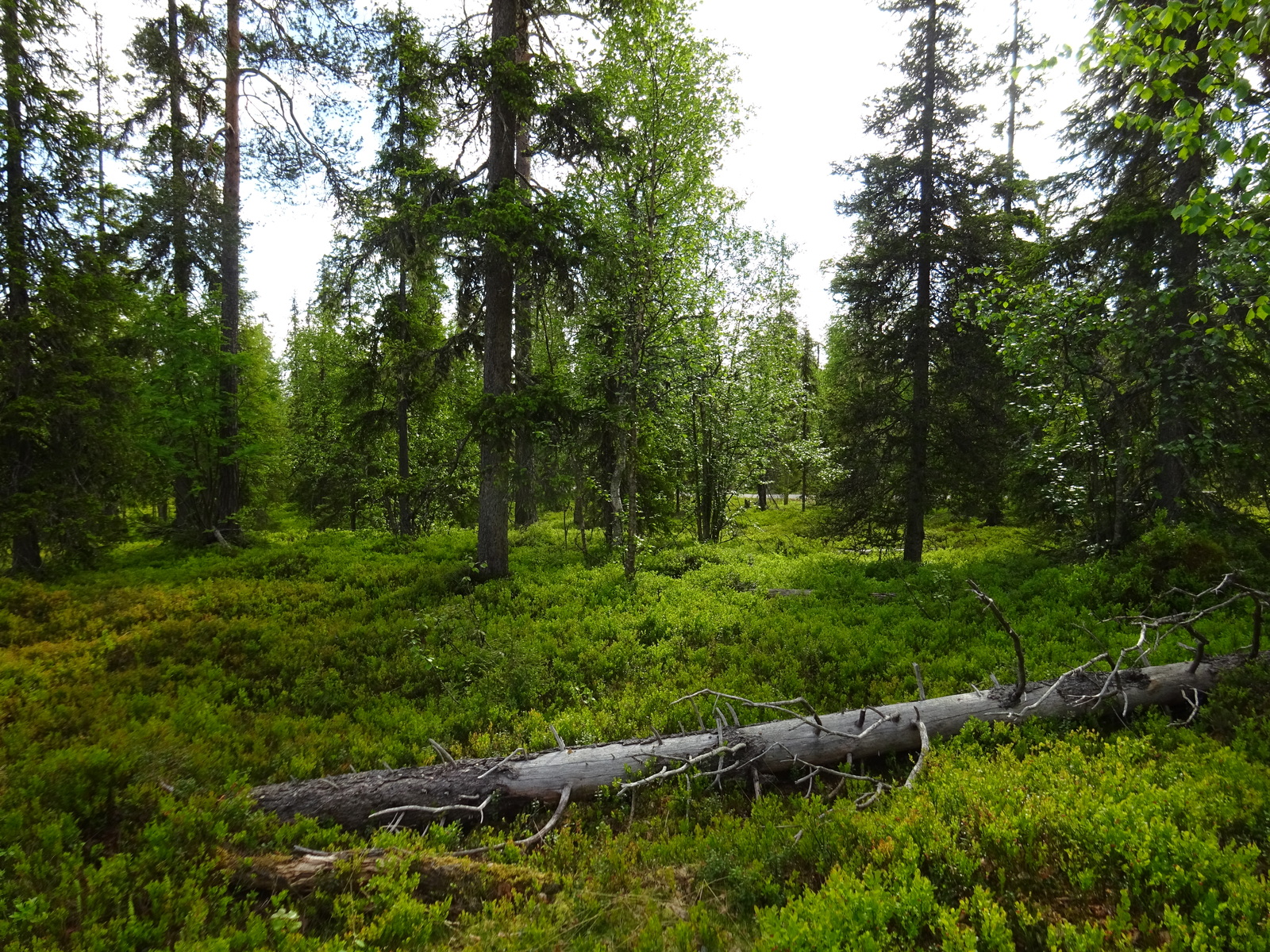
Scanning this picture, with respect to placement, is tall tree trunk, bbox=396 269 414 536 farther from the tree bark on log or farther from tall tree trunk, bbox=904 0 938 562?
tall tree trunk, bbox=904 0 938 562

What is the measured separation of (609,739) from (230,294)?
16.1m

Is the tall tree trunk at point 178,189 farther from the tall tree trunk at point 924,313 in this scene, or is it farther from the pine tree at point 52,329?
the tall tree trunk at point 924,313

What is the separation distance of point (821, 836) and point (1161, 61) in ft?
20.5

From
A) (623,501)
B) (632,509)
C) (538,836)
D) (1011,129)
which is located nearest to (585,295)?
(632,509)

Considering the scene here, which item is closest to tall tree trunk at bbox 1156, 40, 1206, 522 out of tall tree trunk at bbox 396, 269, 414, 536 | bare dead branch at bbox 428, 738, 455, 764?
bare dead branch at bbox 428, 738, 455, 764

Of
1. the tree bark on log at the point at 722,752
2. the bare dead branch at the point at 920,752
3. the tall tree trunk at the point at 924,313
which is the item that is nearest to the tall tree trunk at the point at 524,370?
the tree bark on log at the point at 722,752

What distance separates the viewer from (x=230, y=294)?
15.5 metres

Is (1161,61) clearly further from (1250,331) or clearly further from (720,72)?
(720,72)

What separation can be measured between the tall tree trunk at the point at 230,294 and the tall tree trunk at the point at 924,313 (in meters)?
17.0

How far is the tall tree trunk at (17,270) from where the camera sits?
35.2 ft

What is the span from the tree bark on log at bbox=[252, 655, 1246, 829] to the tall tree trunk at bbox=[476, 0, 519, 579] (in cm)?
616

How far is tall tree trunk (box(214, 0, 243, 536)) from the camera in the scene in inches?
572

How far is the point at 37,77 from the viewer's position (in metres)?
11.3

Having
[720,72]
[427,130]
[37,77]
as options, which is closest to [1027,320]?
[720,72]
